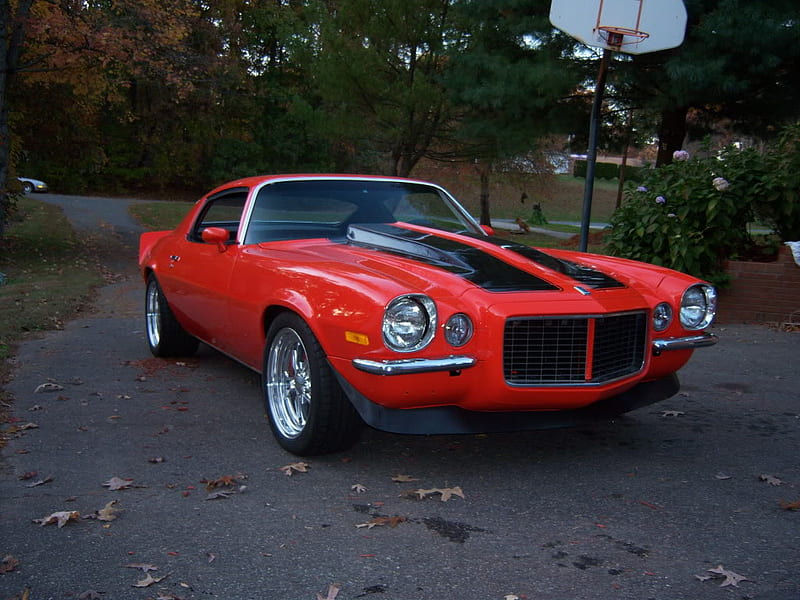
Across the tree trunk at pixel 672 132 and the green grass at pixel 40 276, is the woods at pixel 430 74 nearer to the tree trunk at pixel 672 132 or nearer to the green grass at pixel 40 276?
the tree trunk at pixel 672 132

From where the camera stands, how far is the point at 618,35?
9.20 meters

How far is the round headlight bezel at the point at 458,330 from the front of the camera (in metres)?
3.79

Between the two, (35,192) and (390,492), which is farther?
(35,192)

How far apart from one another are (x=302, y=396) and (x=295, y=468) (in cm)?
44

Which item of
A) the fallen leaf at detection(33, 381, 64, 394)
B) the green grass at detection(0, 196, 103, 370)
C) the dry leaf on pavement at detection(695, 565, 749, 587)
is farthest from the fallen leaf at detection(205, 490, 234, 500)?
the green grass at detection(0, 196, 103, 370)

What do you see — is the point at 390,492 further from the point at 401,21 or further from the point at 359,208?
the point at 401,21

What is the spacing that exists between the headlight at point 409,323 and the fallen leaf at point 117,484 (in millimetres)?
1401

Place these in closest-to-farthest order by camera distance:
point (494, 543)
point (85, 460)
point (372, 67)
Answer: point (494, 543), point (85, 460), point (372, 67)

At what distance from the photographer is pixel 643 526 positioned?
3.50 metres

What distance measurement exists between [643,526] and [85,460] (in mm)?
2750

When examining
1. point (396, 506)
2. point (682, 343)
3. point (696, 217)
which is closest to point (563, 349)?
point (682, 343)

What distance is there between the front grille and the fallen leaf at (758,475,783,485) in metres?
0.83

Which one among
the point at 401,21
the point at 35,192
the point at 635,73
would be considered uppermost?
the point at 401,21

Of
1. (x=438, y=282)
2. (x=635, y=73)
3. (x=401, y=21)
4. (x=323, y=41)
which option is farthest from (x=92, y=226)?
(x=438, y=282)
